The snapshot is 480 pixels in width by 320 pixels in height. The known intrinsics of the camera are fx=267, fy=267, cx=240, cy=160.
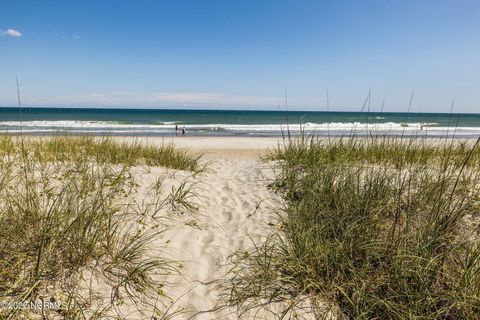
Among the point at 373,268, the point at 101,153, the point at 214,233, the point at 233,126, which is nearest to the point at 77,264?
the point at 214,233

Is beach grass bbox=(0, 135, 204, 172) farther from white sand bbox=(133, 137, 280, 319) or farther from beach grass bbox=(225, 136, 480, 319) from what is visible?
beach grass bbox=(225, 136, 480, 319)

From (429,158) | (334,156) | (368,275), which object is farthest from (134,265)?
(429,158)

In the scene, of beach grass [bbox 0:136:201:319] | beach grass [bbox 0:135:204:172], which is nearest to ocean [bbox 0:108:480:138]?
beach grass [bbox 0:135:204:172]

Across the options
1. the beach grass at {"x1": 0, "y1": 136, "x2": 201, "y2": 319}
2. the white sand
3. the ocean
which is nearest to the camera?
the beach grass at {"x1": 0, "y1": 136, "x2": 201, "y2": 319}

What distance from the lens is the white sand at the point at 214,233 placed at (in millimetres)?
2787

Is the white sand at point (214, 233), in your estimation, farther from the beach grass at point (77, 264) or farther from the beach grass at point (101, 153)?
the beach grass at point (101, 153)

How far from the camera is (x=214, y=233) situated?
4164 millimetres

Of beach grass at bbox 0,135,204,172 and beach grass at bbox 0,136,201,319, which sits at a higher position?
beach grass at bbox 0,135,204,172

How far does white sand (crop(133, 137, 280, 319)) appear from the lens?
2787 millimetres

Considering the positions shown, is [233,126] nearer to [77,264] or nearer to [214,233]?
[214,233]

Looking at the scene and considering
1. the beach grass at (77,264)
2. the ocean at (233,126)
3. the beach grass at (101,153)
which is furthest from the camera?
the ocean at (233,126)

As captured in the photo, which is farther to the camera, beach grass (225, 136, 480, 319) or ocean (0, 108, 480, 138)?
ocean (0, 108, 480, 138)

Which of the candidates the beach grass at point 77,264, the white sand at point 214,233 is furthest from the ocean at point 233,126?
the white sand at point 214,233

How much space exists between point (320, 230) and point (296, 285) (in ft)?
2.48
